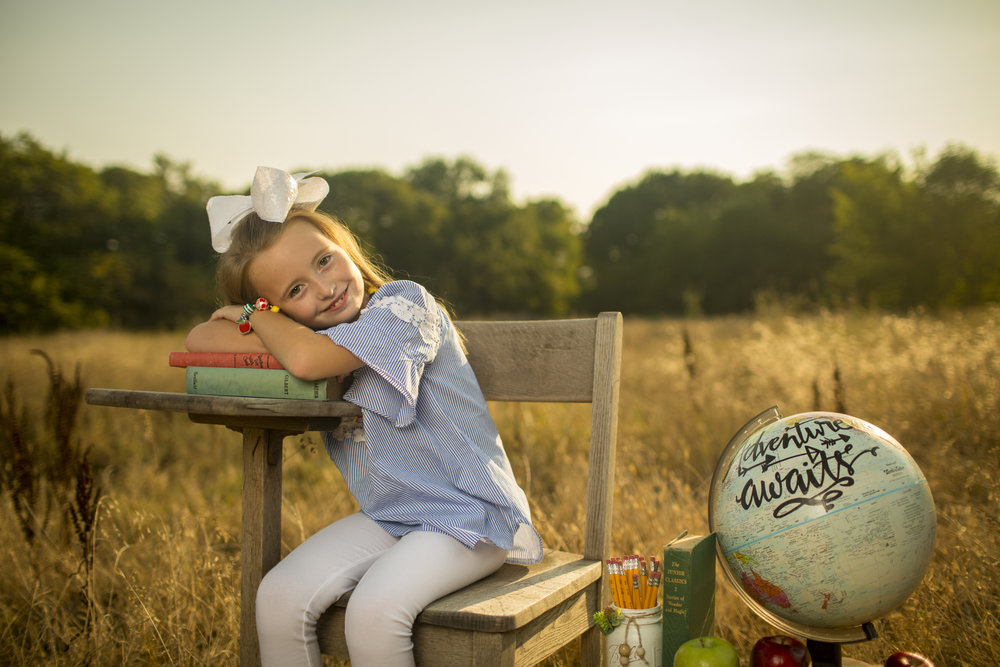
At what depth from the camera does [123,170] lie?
1091 inches

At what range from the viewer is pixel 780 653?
5.13ft

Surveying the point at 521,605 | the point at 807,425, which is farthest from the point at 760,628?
the point at 521,605

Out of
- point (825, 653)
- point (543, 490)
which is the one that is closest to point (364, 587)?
point (825, 653)

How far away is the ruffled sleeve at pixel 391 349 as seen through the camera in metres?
1.68

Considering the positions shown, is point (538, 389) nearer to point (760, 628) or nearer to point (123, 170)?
point (760, 628)

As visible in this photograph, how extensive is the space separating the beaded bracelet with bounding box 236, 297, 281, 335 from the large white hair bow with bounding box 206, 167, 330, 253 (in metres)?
0.22

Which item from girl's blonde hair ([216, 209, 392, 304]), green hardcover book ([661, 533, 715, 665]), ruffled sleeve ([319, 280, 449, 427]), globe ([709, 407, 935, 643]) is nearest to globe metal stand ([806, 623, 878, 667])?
globe ([709, 407, 935, 643])

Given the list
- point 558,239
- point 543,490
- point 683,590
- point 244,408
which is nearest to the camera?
point 244,408

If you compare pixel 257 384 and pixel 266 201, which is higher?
pixel 266 201

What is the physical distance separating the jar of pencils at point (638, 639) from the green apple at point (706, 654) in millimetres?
152

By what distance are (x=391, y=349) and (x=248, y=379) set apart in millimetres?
375

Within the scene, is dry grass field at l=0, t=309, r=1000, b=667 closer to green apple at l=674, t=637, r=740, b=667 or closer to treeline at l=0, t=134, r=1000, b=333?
green apple at l=674, t=637, r=740, b=667

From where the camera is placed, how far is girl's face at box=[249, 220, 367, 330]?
183cm

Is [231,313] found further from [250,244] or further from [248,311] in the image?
[250,244]
